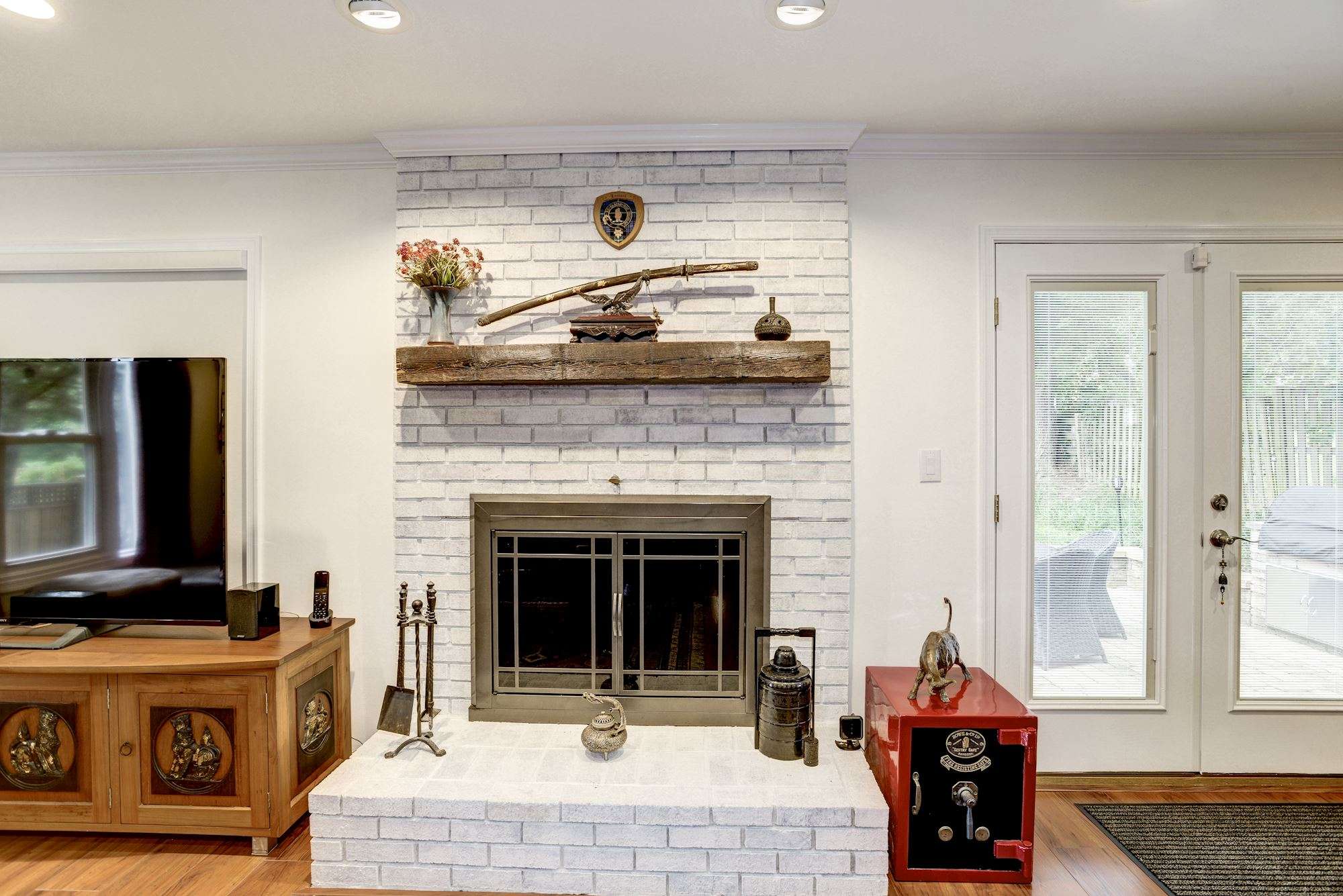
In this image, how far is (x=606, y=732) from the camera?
222 cm

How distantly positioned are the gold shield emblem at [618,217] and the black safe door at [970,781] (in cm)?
184

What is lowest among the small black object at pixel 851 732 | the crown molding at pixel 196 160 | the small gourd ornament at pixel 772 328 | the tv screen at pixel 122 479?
the small black object at pixel 851 732

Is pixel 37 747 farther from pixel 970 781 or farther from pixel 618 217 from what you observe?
pixel 970 781

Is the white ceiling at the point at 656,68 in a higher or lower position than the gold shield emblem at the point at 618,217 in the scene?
higher

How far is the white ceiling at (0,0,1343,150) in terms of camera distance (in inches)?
70.6

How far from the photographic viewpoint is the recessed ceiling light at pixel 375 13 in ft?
5.70

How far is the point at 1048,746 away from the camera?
2.58 metres

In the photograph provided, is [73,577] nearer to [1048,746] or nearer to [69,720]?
[69,720]

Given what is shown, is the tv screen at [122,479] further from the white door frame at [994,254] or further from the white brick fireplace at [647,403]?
the white door frame at [994,254]

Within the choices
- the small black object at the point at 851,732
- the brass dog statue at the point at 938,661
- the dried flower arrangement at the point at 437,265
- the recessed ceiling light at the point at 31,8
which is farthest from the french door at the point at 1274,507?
the recessed ceiling light at the point at 31,8

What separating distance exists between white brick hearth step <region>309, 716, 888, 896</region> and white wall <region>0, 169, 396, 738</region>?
2.24 ft

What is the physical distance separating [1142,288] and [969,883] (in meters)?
2.06

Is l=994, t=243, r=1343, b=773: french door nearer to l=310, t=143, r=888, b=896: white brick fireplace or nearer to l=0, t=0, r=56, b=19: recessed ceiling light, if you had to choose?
l=310, t=143, r=888, b=896: white brick fireplace

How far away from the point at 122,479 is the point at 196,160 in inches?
47.1
